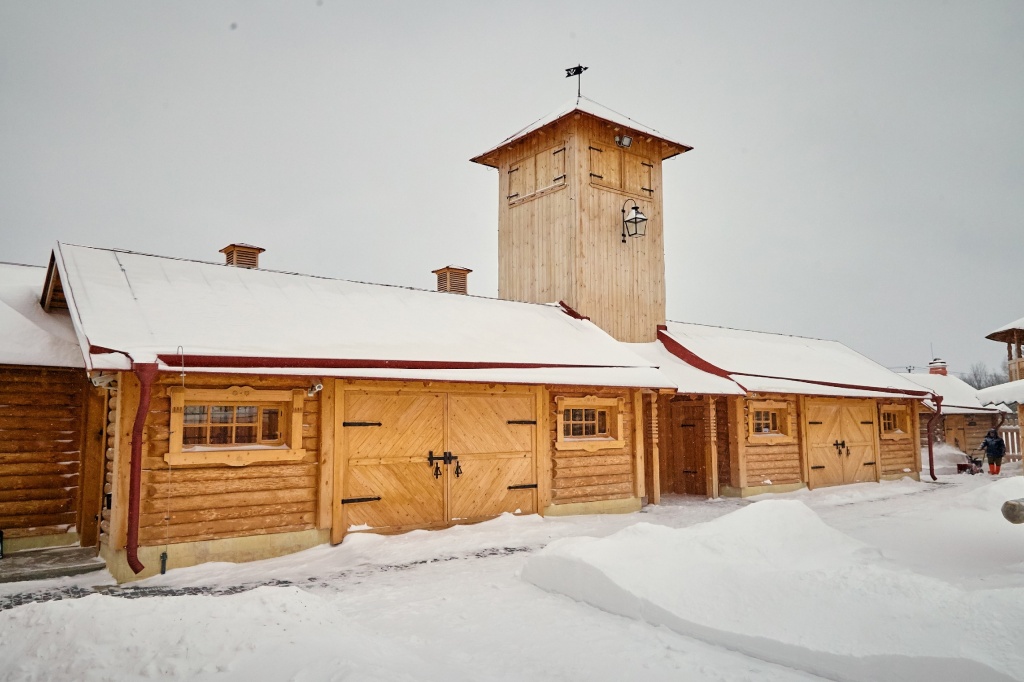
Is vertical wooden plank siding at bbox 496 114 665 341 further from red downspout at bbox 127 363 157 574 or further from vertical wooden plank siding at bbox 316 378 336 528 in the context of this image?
red downspout at bbox 127 363 157 574

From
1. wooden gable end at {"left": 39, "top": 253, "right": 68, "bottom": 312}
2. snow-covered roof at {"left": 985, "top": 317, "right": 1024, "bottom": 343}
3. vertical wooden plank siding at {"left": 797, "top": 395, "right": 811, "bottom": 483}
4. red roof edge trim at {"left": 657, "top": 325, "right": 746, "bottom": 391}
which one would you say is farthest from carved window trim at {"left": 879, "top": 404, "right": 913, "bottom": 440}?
wooden gable end at {"left": 39, "top": 253, "right": 68, "bottom": 312}

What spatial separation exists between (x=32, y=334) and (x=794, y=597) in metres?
9.75

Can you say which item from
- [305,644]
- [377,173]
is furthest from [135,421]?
[377,173]

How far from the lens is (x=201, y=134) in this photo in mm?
103188

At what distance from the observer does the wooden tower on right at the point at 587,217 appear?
15.2 m

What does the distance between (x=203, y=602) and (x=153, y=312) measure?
14.3 ft

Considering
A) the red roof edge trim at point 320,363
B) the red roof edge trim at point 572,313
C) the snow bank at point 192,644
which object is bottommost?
the snow bank at point 192,644

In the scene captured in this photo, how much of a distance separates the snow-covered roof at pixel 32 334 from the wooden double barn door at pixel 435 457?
3799mm

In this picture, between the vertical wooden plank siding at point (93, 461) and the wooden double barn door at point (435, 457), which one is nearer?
the vertical wooden plank siding at point (93, 461)

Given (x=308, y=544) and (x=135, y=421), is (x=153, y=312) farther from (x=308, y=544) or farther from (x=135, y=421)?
(x=308, y=544)

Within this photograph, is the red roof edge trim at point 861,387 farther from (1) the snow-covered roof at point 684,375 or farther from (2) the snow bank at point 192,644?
(2) the snow bank at point 192,644

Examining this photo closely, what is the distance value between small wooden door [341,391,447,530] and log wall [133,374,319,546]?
57cm

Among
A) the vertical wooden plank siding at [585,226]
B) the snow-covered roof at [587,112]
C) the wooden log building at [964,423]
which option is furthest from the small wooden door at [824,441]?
the wooden log building at [964,423]

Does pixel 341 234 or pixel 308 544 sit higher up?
pixel 341 234
